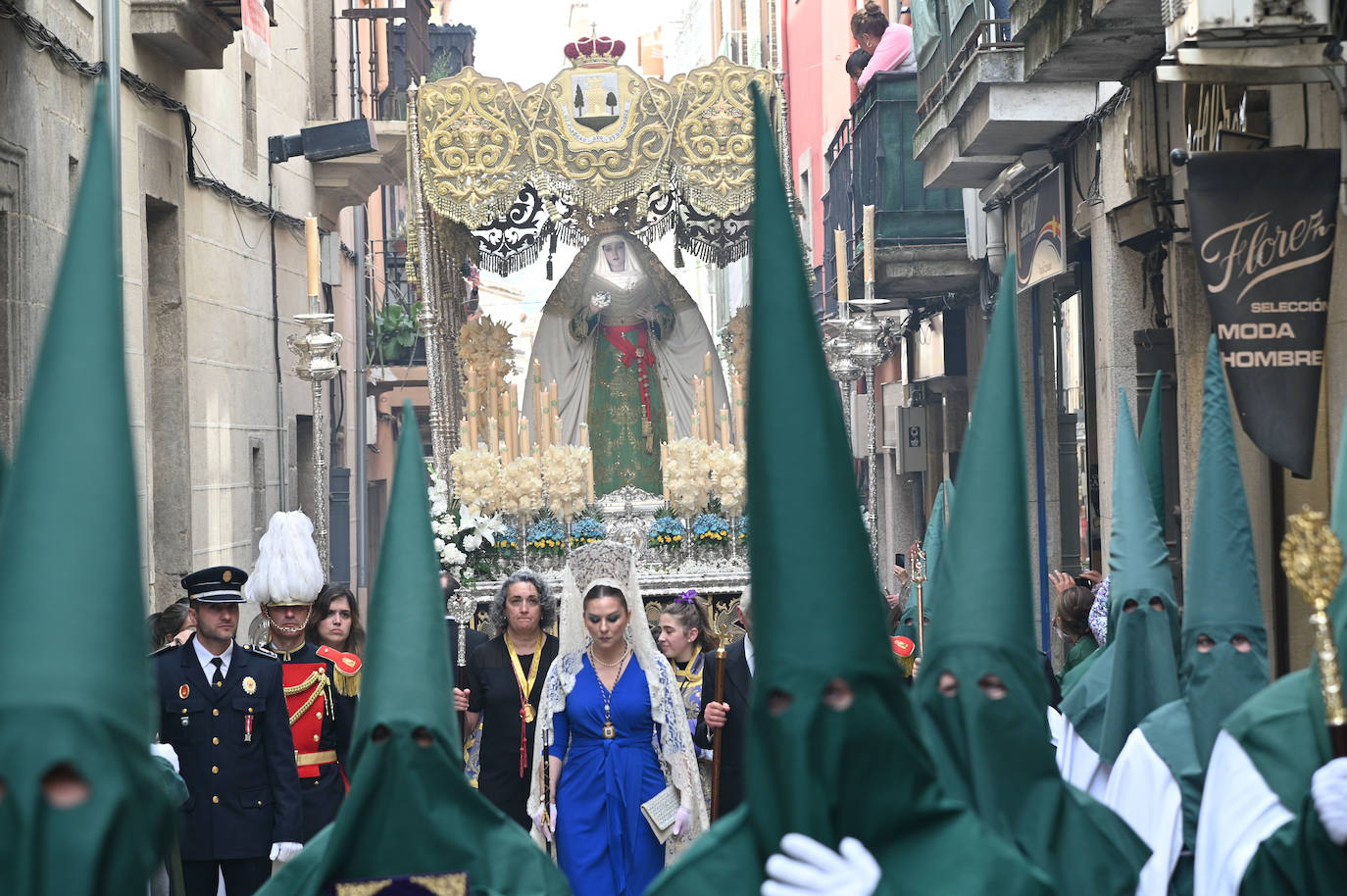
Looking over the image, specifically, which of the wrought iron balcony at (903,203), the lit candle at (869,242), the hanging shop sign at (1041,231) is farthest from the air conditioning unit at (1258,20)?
the wrought iron balcony at (903,203)

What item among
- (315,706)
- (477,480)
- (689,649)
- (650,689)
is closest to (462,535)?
(477,480)

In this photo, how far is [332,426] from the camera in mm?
20719

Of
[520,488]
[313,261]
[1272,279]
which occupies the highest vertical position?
[313,261]

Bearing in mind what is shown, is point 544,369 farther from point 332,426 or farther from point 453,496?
point 332,426

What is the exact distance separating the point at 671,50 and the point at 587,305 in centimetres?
4297

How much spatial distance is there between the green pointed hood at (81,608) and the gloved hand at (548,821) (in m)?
4.10

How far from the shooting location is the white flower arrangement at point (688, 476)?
13.2 meters

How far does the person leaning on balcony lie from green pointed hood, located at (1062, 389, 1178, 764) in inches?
477

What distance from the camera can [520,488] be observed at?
12.8 meters

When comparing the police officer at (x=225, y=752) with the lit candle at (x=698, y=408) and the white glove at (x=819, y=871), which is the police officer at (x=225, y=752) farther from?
the lit candle at (x=698, y=408)

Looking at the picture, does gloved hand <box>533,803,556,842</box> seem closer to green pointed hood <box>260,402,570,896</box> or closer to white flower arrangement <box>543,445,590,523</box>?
green pointed hood <box>260,402,570,896</box>

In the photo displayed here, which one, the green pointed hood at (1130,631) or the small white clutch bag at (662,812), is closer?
the green pointed hood at (1130,631)

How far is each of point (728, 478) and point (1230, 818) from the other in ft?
29.2

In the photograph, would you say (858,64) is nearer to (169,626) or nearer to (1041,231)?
(1041,231)
